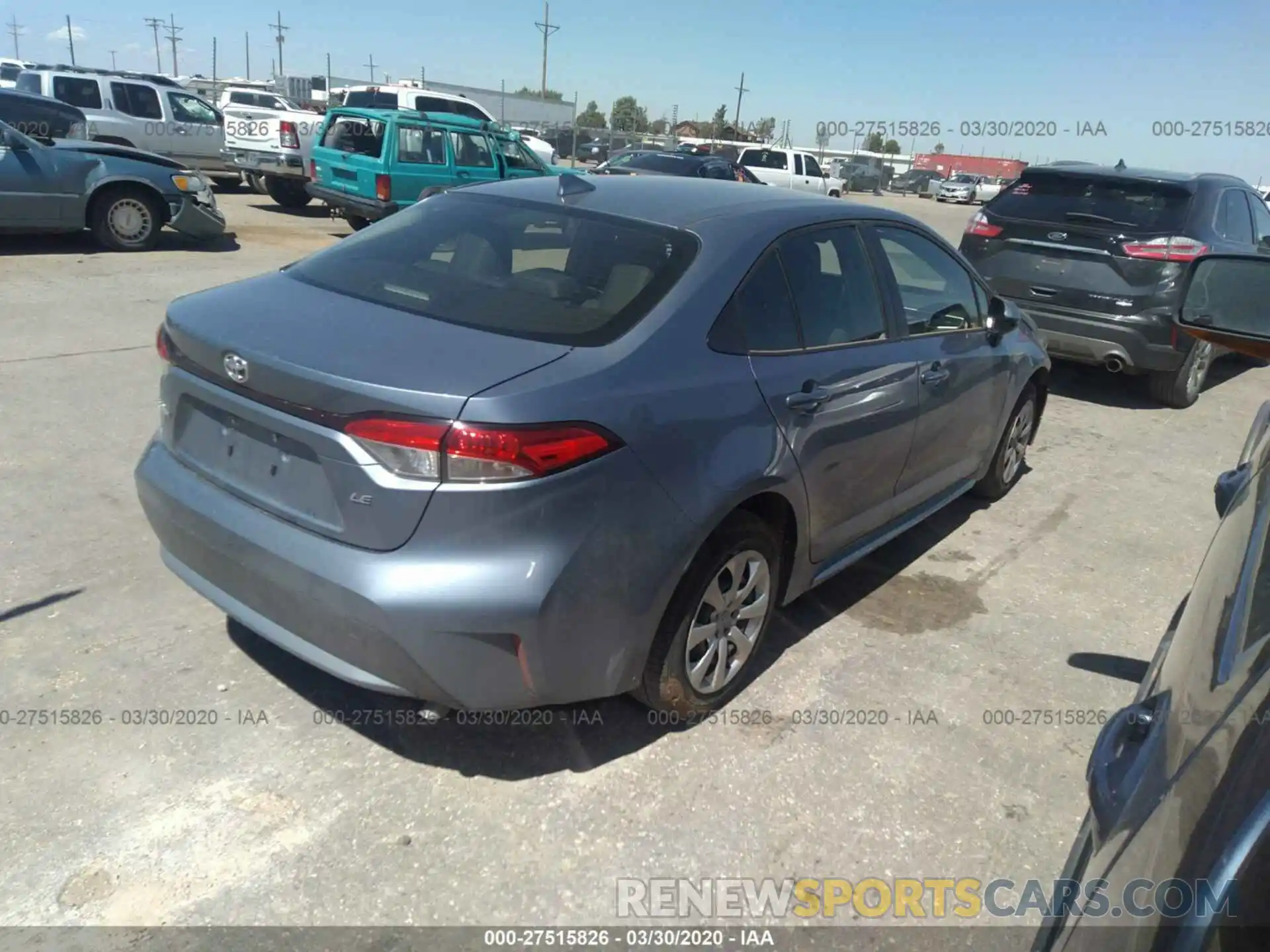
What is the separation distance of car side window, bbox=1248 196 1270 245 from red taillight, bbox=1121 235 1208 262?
6.18ft

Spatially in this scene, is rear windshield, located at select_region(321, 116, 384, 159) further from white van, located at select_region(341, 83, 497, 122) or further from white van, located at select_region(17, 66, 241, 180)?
white van, located at select_region(341, 83, 497, 122)

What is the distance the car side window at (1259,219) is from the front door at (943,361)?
5.33 meters

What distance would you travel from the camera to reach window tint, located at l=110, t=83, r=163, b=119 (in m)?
16.2

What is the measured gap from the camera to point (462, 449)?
238 centimetres

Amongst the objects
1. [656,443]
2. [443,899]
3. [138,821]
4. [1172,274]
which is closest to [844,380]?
[656,443]

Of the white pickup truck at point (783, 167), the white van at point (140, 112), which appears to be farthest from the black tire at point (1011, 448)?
the white pickup truck at point (783, 167)

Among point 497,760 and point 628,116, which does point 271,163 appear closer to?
point 497,760

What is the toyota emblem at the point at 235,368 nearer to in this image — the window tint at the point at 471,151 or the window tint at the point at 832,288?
the window tint at the point at 832,288

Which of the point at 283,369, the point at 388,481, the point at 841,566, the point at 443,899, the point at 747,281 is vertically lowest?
the point at 443,899

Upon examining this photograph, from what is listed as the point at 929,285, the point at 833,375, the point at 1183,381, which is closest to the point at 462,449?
the point at 833,375

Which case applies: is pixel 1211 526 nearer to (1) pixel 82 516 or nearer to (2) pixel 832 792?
(2) pixel 832 792

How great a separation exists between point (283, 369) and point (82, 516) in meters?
2.36

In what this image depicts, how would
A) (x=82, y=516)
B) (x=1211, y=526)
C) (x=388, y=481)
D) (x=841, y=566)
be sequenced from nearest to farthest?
(x=388, y=481)
(x=841, y=566)
(x=82, y=516)
(x=1211, y=526)

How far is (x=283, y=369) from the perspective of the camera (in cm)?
259
